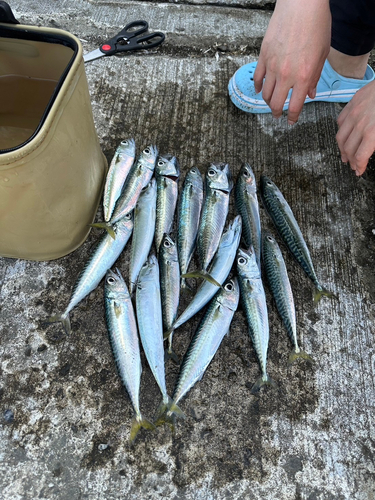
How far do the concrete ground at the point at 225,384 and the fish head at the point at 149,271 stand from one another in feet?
0.59

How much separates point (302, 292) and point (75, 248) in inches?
55.5

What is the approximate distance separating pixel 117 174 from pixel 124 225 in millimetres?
357

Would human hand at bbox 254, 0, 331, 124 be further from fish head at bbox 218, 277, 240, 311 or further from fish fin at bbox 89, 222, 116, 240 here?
fish fin at bbox 89, 222, 116, 240

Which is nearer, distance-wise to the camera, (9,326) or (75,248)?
(9,326)

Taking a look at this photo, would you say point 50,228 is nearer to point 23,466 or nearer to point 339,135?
point 23,466

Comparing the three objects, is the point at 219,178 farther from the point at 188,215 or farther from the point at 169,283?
the point at 169,283

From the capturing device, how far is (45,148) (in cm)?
159

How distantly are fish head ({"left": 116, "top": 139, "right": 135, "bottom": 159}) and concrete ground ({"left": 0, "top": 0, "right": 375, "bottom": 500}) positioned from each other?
0.82ft

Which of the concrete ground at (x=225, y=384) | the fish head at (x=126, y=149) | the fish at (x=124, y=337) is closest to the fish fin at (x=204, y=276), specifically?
the concrete ground at (x=225, y=384)

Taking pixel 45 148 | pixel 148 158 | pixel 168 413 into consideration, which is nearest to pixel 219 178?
pixel 148 158

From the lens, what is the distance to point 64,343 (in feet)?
6.75

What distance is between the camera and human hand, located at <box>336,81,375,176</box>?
6.59ft

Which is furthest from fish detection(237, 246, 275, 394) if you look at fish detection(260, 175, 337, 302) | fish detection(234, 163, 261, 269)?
fish detection(260, 175, 337, 302)

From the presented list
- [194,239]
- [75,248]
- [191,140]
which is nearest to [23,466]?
[75,248]
